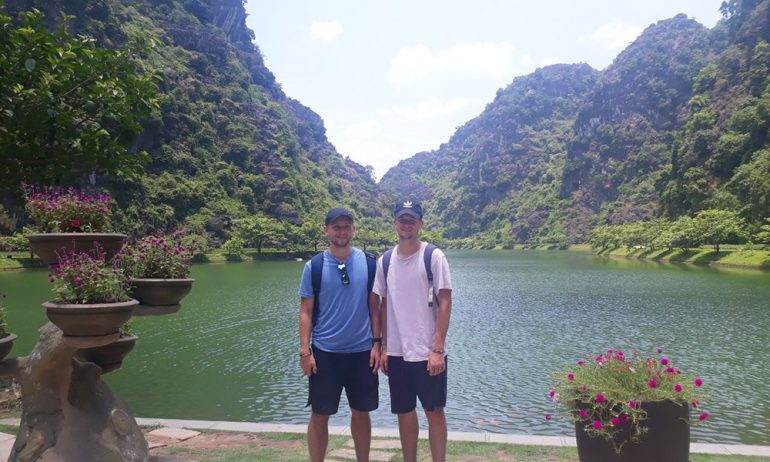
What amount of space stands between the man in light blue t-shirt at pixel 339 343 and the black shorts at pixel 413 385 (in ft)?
0.56

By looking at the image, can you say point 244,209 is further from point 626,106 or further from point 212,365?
point 626,106

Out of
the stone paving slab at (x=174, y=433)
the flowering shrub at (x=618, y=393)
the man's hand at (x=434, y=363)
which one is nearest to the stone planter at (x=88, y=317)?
the man's hand at (x=434, y=363)

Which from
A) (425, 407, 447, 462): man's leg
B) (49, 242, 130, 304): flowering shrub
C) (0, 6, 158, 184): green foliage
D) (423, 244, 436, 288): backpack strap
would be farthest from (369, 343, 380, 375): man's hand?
(0, 6, 158, 184): green foliage

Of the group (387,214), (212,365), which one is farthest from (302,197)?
(212,365)

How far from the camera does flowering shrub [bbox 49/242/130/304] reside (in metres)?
3.84

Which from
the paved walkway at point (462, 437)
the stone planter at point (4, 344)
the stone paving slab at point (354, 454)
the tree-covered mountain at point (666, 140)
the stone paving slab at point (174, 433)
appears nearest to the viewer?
the stone planter at point (4, 344)

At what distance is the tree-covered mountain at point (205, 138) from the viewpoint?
8212 cm

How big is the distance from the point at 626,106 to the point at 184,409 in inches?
6854

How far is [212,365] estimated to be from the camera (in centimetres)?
1270

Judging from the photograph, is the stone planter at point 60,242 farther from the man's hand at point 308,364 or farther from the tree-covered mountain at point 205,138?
the tree-covered mountain at point 205,138

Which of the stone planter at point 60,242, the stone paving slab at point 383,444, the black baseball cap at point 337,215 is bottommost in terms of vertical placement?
the stone paving slab at point 383,444

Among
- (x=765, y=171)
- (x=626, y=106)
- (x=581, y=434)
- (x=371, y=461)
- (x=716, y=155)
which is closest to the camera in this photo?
(x=581, y=434)

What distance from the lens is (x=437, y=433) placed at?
4180mm

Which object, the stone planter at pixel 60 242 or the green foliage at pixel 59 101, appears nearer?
the stone planter at pixel 60 242
